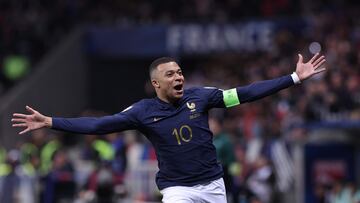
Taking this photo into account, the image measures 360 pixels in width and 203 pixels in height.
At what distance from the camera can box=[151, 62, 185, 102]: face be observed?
8359 mm

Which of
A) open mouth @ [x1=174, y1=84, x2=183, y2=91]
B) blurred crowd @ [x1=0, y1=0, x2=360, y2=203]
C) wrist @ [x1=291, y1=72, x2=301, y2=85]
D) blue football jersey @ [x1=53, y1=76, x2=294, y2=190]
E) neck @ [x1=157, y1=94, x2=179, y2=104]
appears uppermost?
blurred crowd @ [x1=0, y1=0, x2=360, y2=203]

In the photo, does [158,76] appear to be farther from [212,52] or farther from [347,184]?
[212,52]

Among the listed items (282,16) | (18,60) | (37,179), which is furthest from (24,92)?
(37,179)

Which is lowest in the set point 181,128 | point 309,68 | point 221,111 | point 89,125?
point 181,128

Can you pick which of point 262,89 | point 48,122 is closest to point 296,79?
point 262,89

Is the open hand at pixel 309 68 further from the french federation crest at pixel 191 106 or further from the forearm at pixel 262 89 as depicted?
the french federation crest at pixel 191 106

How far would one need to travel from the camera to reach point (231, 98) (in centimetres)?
834

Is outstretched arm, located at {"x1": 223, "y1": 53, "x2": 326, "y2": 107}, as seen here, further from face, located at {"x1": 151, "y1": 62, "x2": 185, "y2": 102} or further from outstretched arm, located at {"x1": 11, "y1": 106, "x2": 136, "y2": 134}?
outstretched arm, located at {"x1": 11, "y1": 106, "x2": 136, "y2": 134}

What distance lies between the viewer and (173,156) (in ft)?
27.2

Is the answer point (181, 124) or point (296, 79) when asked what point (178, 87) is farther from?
point (296, 79)

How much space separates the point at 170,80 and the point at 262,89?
33.5 inches

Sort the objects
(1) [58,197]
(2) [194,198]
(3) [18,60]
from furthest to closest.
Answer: (3) [18,60], (1) [58,197], (2) [194,198]

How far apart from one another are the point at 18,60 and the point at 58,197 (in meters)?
10.6

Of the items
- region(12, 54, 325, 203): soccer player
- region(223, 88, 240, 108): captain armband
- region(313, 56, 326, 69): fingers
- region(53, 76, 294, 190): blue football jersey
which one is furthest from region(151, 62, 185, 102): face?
region(313, 56, 326, 69): fingers
